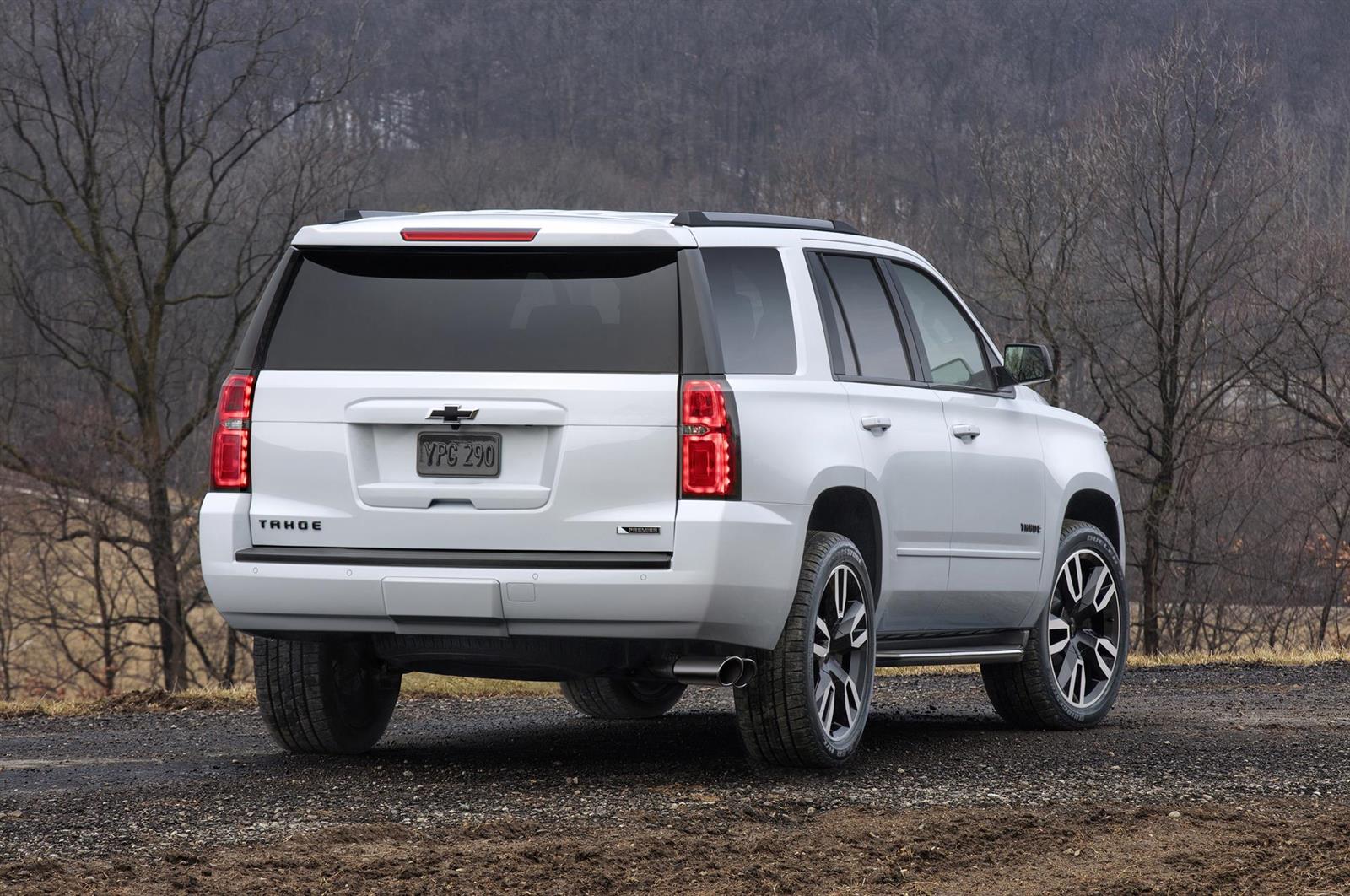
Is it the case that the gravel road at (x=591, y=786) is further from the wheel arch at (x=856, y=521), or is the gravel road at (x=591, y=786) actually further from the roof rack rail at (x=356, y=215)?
the roof rack rail at (x=356, y=215)

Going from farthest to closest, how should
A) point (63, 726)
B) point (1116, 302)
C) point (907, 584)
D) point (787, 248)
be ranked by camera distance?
point (1116, 302), point (63, 726), point (907, 584), point (787, 248)

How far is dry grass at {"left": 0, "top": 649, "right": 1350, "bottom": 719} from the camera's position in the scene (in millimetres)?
10118

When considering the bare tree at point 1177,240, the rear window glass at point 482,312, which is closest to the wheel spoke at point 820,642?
the rear window glass at point 482,312

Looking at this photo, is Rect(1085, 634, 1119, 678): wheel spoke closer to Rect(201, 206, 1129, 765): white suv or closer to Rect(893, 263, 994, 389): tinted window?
Rect(893, 263, 994, 389): tinted window

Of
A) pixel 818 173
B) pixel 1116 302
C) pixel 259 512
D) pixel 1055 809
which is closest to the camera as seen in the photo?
pixel 1055 809

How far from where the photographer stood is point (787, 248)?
671 cm

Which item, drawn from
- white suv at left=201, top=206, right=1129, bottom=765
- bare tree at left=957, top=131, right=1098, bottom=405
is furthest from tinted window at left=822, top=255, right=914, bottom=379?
bare tree at left=957, top=131, right=1098, bottom=405

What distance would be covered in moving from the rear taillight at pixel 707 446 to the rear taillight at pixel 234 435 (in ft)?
5.31

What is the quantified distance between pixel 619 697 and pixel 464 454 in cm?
330

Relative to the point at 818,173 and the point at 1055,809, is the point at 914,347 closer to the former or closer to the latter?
the point at 1055,809

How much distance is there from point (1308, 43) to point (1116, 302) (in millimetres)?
23185

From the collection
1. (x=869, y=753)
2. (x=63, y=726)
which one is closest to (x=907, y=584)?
(x=869, y=753)

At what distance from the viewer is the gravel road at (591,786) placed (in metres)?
5.18

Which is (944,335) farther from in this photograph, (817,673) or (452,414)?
(452,414)
